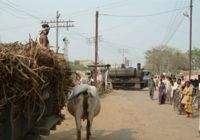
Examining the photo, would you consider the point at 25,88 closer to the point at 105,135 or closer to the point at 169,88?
the point at 105,135

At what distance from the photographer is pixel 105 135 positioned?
13148mm

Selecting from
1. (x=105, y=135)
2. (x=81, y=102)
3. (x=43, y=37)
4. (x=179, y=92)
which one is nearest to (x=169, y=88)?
(x=179, y=92)

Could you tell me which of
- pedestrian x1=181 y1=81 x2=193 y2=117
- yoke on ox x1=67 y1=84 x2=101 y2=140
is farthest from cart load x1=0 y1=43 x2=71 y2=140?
pedestrian x1=181 y1=81 x2=193 y2=117

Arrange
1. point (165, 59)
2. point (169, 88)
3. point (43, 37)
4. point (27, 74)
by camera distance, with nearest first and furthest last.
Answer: point (27, 74), point (43, 37), point (169, 88), point (165, 59)

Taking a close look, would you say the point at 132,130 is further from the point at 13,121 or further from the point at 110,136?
the point at 13,121

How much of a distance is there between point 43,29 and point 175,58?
101m

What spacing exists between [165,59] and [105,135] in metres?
97.3

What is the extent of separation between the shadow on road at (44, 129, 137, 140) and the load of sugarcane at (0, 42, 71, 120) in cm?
314

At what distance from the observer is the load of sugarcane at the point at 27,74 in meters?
6.39

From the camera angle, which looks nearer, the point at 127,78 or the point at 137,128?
the point at 137,128

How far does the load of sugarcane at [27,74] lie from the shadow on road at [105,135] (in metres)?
3.14

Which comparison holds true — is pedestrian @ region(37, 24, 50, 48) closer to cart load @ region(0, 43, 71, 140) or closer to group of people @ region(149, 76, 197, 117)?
cart load @ region(0, 43, 71, 140)

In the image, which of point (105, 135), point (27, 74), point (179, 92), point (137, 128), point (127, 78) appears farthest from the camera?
point (127, 78)

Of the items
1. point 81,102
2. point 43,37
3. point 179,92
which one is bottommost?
point 179,92
